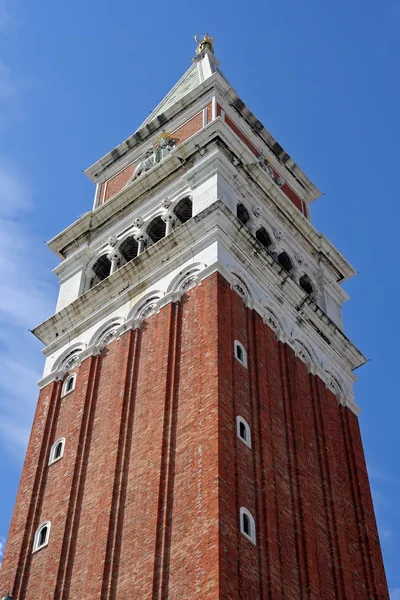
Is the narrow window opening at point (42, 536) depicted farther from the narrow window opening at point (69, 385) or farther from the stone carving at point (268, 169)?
the stone carving at point (268, 169)

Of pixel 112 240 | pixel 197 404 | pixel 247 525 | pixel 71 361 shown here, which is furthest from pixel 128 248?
pixel 247 525

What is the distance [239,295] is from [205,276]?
4.75 feet

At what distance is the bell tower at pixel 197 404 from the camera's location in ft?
111

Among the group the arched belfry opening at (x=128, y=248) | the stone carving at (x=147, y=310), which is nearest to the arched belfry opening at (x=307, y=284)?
the arched belfry opening at (x=128, y=248)

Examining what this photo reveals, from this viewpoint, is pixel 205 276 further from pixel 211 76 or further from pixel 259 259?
pixel 211 76

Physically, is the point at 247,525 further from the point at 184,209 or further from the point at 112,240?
the point at 112,240

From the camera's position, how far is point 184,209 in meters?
47.7

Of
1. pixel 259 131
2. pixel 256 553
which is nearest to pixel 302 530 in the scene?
pixel 256 553

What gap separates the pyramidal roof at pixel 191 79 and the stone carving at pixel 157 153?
351 centimetres

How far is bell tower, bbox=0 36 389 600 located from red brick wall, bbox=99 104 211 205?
19 centimetres

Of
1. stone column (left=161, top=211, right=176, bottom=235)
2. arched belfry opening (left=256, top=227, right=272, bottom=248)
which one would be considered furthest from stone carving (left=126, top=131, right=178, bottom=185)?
arched belfry opening (left=256, top=227, right=272, bottom=248)

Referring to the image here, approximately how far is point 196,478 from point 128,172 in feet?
79.4

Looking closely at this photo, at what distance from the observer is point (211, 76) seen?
55.1 meters

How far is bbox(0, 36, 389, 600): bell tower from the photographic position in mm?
33969
